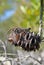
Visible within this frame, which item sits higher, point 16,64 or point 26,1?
point 26,1

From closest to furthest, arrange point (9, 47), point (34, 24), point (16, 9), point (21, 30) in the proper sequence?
1. point (21, 30)
2. point (9, 47)
3. point (34, 24)
4. point (16, 9)

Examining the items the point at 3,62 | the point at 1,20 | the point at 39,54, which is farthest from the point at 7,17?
the point at 3,62

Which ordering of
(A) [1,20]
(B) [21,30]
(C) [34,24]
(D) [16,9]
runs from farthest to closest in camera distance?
(D) [16,9], (A) [1,20], (C) [34,24], (B) [21,30]

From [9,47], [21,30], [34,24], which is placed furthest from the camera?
[34,24]

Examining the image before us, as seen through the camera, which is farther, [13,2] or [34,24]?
[13,2]

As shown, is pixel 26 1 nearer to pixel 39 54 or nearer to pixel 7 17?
pixel 7 17

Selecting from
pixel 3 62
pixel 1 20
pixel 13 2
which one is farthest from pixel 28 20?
pixel 3 62

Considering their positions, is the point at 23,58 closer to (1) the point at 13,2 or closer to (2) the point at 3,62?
(2) the point at 3,62

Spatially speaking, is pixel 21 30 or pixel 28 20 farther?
pixel 28 20

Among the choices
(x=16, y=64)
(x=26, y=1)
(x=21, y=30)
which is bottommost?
(x=16, y=64)
